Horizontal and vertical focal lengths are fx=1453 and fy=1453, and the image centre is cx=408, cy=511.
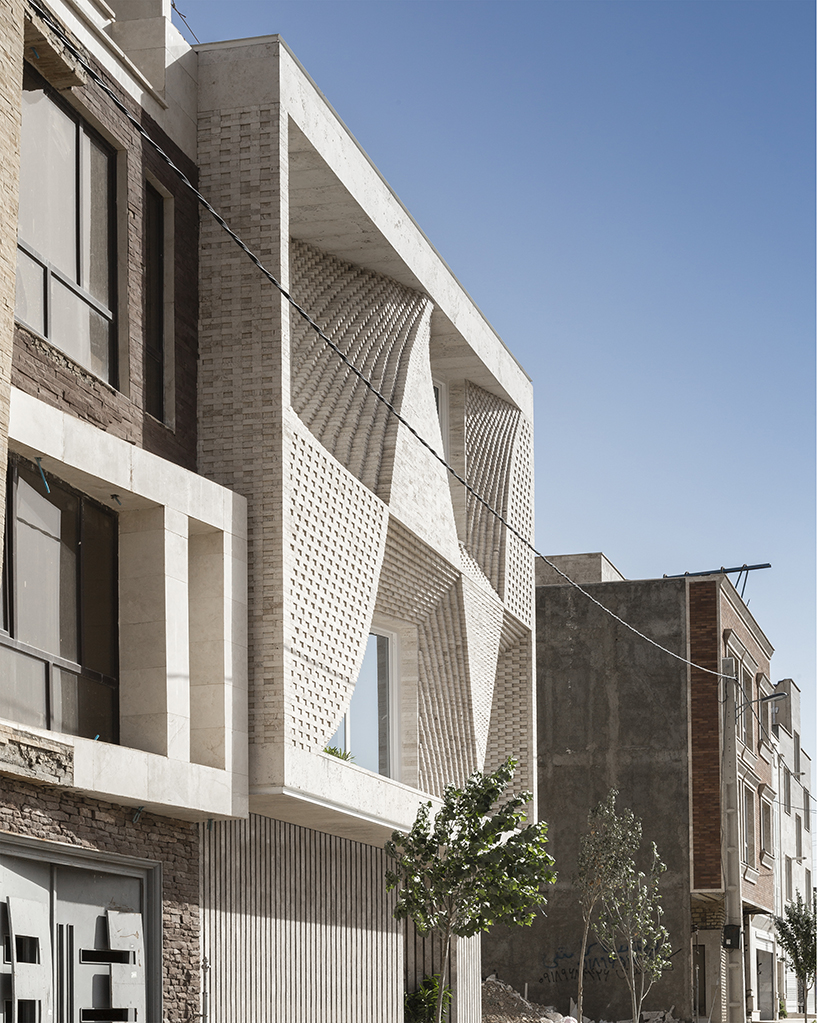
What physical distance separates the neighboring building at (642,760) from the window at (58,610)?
22.2 m

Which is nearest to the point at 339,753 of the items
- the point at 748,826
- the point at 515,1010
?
the point at 515,1010

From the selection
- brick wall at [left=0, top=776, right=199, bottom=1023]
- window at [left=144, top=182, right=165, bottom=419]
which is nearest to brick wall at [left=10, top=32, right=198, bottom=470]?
window at [left=144, top=182, right=165, bottom=419]

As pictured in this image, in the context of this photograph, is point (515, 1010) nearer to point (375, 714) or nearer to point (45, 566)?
point (375, 714)

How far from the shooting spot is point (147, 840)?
48.6ft

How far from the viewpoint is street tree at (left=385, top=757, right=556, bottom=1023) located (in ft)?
56.1

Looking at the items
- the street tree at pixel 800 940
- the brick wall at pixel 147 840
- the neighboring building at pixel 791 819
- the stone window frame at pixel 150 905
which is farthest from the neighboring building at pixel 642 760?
the stone window frame at pixel 150 905

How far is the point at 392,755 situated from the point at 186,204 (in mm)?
9757

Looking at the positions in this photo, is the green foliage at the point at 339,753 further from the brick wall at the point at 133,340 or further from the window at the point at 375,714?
the brick wall at the point at 133,340

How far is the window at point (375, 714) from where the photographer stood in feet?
70.3

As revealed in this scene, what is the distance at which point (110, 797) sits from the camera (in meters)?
13.8

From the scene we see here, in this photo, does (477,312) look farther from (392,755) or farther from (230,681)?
(230,681)

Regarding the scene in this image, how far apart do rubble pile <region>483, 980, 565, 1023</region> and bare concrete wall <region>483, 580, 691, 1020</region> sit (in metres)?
0.69

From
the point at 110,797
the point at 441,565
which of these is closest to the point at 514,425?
the point at 441,565

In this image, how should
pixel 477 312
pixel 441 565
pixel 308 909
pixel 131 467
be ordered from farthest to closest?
pixel 477 312
pixel 441 565
pixel 308 909
pixel 131 467
